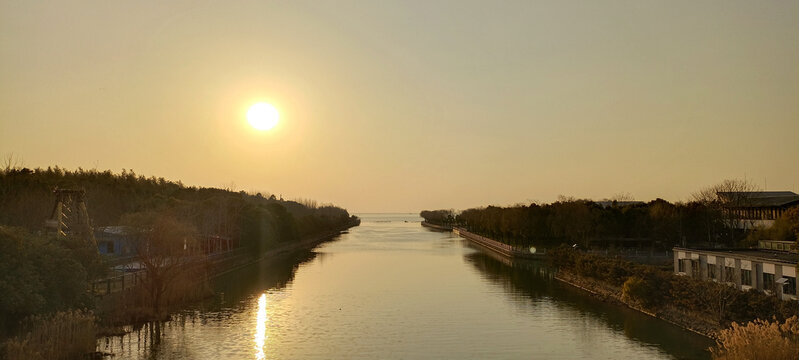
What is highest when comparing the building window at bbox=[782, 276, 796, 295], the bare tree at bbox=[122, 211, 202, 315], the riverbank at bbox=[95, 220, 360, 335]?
the bare tree at bbox=[122, 211, 202, 315]

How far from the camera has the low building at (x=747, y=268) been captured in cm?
3438

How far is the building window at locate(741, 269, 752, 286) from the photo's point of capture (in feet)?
126

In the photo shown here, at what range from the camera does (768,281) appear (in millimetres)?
36312

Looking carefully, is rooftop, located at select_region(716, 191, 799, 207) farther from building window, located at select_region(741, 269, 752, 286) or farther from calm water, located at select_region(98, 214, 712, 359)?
building window, located at select_region(741, 269, 752, 286)

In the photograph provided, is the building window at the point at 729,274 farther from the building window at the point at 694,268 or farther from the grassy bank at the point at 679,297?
the building window at the point at 694,268

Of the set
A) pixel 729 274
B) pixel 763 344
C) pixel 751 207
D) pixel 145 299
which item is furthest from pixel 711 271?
pixel 751 207

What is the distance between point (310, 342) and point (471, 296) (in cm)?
2022

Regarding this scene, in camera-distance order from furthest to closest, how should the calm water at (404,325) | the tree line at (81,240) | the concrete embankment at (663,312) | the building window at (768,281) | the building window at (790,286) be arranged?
the building window at (768,281), the building window at (790,286), the concrete embankment at (663,312), the calm water at (404,325), the tree line at (81,240)

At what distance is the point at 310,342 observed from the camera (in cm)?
3164

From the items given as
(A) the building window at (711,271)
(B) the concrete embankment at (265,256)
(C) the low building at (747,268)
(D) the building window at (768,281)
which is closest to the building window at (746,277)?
(C) the low building at (747,268)

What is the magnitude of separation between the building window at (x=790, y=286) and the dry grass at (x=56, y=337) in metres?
32.9

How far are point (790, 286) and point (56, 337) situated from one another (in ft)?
111

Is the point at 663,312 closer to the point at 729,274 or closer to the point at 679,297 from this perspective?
the point at 679,297

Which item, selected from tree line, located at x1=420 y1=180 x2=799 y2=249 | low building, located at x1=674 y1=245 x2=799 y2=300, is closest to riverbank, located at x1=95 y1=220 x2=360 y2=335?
low building, located at x1=674 y1=245 x2=799 y2=300
